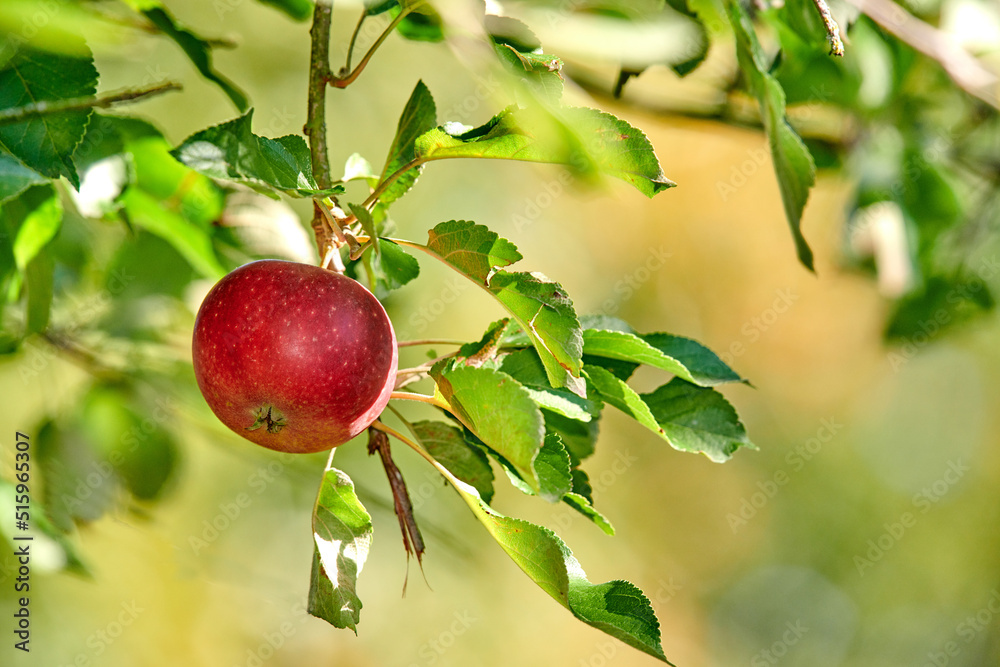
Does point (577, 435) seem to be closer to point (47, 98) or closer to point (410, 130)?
point (410, 130)

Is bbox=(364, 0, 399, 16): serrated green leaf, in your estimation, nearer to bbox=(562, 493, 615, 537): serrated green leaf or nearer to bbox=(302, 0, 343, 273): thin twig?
bbox=(302, 0, 343, 273): thin twig

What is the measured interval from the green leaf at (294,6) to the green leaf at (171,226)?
296 millimetres

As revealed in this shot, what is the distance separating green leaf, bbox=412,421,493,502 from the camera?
2.42 ft

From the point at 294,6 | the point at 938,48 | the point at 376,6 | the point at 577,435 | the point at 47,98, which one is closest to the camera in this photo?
the point at 47,98

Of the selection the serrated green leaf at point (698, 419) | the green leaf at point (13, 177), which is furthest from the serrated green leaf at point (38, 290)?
the serrated green leaf at point (698, 419)

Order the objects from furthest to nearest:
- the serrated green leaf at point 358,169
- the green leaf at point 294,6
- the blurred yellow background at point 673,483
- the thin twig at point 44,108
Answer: the blurred yellow background at point 673,483 < the green leaf at point 294,6 < the serrated green leaf at point 358,169 < the thin twig at point 44,108

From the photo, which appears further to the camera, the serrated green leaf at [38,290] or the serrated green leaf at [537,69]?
the serrated green leaf at [38,290]

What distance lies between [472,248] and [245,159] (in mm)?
189

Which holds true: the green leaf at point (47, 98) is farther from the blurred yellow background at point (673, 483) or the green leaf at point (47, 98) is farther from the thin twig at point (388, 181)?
the blurred yellow background at point (673, 483)

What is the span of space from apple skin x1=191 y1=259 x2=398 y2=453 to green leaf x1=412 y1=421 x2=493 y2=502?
0.12m

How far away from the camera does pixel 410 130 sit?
2.19 ft

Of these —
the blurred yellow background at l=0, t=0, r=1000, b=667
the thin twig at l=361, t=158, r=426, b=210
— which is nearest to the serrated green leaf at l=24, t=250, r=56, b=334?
the thin twig at l=361, t=158, r=426, b=210

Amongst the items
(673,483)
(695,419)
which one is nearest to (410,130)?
(695,419)

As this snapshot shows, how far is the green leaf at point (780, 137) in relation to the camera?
2.39 feet
